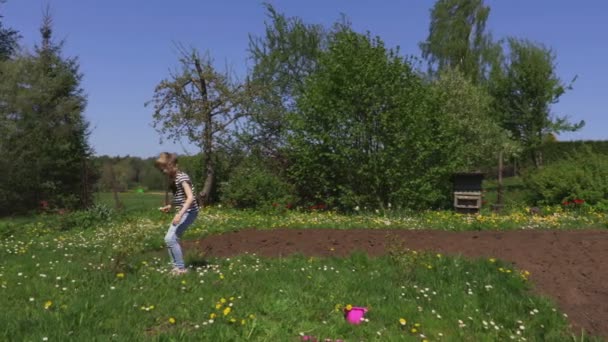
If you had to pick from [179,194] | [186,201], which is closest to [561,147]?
[179,194]

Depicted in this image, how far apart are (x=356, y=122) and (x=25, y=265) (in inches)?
389

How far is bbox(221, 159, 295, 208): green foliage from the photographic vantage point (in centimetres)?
1553

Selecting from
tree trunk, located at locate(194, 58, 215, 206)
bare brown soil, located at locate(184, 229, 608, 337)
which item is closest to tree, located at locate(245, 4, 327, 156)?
tree trunk, located at locate(194, 58, 215, 206)

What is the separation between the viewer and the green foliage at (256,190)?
1553 centimetres

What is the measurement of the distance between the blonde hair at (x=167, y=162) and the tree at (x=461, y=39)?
29300 millimetres

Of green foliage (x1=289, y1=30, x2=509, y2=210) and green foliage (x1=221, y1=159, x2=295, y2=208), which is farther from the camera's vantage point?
green foliage (x1=221, y1=159, x2=295, y2=208)

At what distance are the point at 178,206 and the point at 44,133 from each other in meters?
13.2

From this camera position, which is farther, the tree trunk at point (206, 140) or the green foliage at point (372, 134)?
the tree trunk at point (206, 140)

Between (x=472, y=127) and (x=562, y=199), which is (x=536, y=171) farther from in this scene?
(x=472, y=127)

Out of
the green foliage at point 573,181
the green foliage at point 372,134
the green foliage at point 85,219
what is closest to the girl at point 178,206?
the green foliage at point 85,219

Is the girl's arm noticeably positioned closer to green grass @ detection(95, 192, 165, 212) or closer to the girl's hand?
the girl's hand

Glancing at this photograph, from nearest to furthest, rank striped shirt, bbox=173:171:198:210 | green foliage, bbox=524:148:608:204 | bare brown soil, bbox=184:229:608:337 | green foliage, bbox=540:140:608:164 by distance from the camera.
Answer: bare brown soil, bbox=184:229:608:337, striped shirt, bbox=173:171:198:210, green foliage, bbox=524:148:608:204, green foliage, bbox=540:140:608:164

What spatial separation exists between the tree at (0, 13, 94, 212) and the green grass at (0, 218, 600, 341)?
10.6 m

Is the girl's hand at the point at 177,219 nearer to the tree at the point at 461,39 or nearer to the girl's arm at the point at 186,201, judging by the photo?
the girl's arm at the point at 186,201
